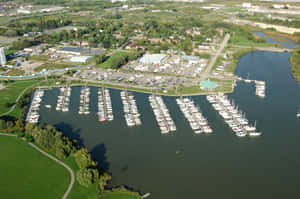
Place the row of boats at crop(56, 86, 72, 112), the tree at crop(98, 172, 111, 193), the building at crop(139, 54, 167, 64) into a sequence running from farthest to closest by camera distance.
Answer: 1. the building at crop(139, 54, 167, 64)
2. the row of boats at crop(56, 86, 72, 112)
3. the tree at crop(98, 172, 111, 193)

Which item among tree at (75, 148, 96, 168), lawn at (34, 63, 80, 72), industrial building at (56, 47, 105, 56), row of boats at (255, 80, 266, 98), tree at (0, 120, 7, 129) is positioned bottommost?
tree at (75, 148, 96, 168)

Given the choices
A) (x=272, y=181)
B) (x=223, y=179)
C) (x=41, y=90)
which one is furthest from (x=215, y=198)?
(x=41, y=90)

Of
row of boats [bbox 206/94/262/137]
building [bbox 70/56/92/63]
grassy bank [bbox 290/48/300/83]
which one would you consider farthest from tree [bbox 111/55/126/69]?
grassy bank [bbox 290/48/300/83]

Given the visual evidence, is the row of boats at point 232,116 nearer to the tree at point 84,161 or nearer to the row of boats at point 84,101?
the tree at point 84,161

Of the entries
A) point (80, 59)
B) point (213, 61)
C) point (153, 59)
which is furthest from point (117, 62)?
point (213, 61)

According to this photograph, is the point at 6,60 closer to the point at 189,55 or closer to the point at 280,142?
the point at 189,55

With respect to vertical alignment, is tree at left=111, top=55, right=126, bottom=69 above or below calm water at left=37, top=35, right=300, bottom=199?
above

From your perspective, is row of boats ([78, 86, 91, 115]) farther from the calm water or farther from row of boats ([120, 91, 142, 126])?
row of boats ([120, 91, 142, 126])

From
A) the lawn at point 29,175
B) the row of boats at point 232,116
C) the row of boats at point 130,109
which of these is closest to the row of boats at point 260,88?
the row of boats at point 232,116
